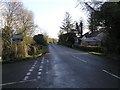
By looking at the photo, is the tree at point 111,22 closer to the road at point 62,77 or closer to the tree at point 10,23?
the tree at point 10,23

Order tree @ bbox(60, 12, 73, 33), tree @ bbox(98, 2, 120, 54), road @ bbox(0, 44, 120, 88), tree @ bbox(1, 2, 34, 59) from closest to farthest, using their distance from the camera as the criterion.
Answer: road @ bbox(0, 44, 120, 88)
tree @ bbox(98, 2, 120, 54)
tree @ bbox(1, 2, 34, 59)
tree @ bbox(60, 12, 73, 33)

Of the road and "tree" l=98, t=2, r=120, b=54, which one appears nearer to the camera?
the road

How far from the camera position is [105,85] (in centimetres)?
1212

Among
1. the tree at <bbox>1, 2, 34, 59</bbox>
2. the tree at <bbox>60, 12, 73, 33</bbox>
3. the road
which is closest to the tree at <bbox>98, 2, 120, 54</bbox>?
the tree at <bbox>1, 2, 34, 59</bbox>

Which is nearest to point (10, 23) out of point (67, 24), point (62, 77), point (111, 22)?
point (111, 22)

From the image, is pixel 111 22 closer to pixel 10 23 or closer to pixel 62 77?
pixel 10 23

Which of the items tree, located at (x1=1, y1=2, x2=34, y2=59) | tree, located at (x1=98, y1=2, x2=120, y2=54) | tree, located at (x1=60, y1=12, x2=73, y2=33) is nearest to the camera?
tree, located at (x1=98, y1=2, x2=120, y2=54)

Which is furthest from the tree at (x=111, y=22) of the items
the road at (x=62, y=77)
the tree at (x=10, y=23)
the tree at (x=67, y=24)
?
the tree at (x=67, y=24)

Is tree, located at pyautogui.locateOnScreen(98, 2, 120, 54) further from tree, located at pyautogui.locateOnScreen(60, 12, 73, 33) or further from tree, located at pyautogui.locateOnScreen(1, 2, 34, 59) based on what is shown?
tree, located at pyautogui.locateOnScreen(60, 12, 73, 33)

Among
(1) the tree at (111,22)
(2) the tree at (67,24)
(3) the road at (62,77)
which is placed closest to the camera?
(3) the road at (62,77)

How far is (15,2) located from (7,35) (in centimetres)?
481

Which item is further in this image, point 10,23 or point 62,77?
point 10,23

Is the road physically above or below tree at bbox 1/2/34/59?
below

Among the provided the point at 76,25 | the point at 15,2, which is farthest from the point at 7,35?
the point at 76,25
